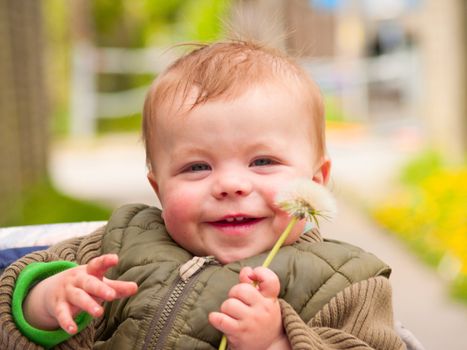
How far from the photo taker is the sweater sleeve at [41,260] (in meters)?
1.76

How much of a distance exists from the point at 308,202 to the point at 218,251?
320mm

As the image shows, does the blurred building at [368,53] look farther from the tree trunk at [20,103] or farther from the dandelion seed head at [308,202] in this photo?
the dandelion seed head at [308,202]

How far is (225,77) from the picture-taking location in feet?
6.14

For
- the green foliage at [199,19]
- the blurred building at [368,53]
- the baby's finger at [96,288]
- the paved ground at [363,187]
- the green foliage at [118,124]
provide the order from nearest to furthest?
the baby's finger at [96,288]
the paved ground at [363,187]
the blurred building at [368,53]
the green foliage at [199,19]
the green foliage at [118,124]

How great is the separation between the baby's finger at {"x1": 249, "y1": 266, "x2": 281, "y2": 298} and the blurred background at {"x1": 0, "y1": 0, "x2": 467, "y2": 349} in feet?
2.21

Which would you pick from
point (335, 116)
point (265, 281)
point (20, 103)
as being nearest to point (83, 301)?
point (265, 281)

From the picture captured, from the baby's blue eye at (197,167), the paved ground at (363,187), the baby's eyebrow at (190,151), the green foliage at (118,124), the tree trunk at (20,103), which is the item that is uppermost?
the baby's eyebrow at (190,151)

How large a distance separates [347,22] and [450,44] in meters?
7.69

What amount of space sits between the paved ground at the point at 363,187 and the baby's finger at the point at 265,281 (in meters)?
0.83

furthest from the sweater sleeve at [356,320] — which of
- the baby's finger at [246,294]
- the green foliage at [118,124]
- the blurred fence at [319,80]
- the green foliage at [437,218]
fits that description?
the green foliage at [118,124]

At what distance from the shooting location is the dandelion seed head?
1608 mm

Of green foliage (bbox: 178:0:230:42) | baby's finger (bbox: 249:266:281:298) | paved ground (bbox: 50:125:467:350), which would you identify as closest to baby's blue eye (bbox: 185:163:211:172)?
baby's finger (bbox: 249:266:281:298)

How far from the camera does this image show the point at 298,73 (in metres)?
1.97

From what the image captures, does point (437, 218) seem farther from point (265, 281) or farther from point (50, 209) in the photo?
point (265, 281)
